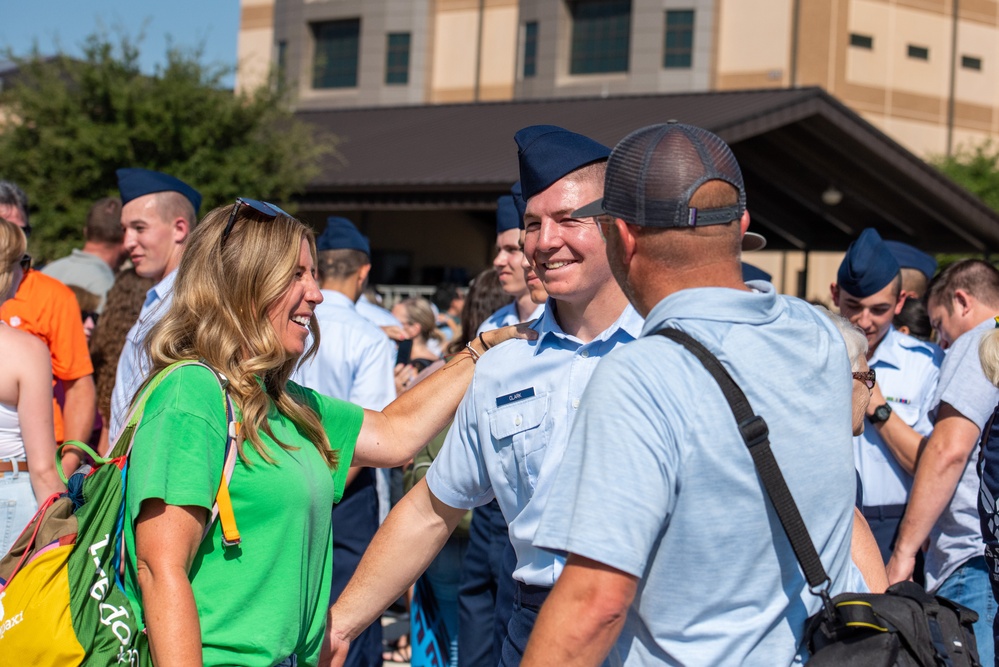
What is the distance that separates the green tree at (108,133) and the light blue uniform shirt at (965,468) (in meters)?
12.4

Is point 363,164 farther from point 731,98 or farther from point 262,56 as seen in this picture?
point 262,56

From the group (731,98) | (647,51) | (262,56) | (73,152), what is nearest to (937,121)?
Result: (647,51)

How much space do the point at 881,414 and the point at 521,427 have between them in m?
2.42

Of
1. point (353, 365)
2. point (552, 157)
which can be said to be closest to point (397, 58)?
point (353, 365)

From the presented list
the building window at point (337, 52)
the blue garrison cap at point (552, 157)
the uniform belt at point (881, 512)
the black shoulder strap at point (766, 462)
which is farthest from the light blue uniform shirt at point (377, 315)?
the building window at point (337, 52)

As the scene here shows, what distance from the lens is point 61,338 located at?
184 inches

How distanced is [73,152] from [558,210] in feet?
43.1

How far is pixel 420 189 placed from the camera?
1611 centimetres

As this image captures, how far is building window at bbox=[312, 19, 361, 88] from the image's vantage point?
3544cm

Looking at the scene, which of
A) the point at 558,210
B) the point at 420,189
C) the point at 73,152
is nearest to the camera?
the point at 558,210

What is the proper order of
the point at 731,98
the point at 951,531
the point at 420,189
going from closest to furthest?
the point at 951,531 < the point at 420,189 < the point at 731,98

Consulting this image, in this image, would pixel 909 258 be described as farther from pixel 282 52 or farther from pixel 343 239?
pixel 282 52

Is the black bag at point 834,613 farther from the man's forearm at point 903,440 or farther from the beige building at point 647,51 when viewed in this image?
the beige building at point 647,51

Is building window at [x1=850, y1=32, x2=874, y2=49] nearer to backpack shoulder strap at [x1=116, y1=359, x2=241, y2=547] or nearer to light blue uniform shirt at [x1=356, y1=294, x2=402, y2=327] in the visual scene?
light blue uniform shirt at [x1=356, y1=294, x2=402, y2=327]
